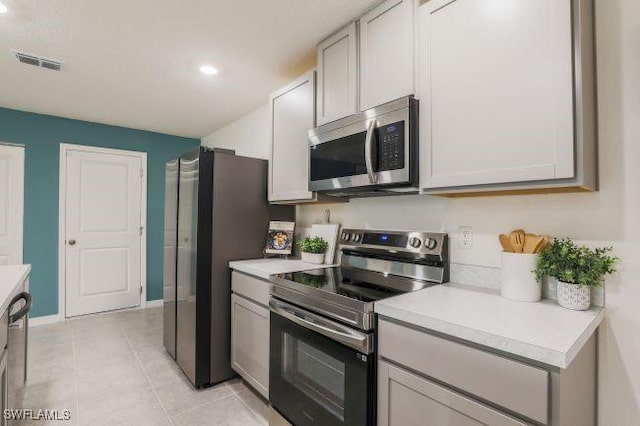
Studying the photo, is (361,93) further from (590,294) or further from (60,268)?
(60,268)

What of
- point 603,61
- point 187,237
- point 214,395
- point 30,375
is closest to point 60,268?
point 30,375

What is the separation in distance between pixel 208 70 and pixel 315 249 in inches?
63.8

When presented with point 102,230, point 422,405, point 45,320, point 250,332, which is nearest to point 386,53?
point 422,405

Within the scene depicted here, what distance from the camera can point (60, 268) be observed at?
385 cm

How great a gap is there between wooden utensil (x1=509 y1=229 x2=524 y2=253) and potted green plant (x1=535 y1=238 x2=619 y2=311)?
11cm

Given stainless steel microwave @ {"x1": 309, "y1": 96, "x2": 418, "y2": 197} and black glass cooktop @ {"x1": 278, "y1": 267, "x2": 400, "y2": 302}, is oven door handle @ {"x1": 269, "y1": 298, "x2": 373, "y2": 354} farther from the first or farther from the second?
stainless steel microwave @ {"x1": 309, "y1": 96, "x2": 418, "y2": 197}

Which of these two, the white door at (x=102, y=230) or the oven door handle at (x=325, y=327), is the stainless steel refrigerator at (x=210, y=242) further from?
the white door at (x=102, y=230)

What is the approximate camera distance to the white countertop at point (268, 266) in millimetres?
2070

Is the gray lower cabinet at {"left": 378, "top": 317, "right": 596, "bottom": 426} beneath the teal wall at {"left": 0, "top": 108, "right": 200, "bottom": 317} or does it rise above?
beneath

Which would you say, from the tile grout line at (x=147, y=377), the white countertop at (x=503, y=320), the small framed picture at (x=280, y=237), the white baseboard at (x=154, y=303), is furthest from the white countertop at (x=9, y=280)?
the white baseboard at (x=154, y=303)

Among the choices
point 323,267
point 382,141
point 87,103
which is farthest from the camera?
point 87,103

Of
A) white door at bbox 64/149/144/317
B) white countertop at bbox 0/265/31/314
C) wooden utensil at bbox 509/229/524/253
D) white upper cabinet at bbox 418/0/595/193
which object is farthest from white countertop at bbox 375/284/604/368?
white door at bbox 64/149/144/317

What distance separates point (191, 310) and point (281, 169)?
1248 millimetres

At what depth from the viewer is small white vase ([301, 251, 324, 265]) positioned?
2375 mm
